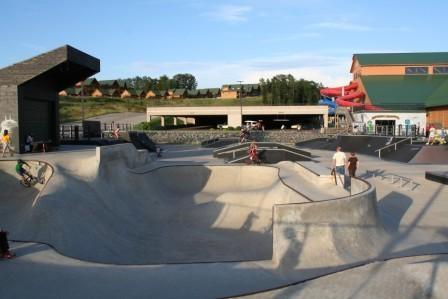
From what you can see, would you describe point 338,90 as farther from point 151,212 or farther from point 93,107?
point 151,212

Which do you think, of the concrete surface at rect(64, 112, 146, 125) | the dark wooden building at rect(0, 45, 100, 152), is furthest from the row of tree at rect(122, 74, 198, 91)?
the dark wooden building at rect(0, 45, 100, 152)

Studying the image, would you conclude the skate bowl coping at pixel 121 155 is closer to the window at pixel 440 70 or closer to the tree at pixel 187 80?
the window at pixel 440 70

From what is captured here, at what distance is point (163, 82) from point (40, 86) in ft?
393

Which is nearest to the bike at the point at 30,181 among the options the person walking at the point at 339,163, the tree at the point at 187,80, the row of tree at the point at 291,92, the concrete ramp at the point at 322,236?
the concrete ramp at the point at 322,236

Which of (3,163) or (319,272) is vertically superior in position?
(3,163)

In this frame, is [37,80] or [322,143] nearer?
[37,80]

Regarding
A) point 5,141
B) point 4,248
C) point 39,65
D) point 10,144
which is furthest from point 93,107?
point 4,248

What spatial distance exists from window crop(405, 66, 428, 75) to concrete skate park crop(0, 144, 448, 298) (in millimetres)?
39951

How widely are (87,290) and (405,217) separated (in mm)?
9922

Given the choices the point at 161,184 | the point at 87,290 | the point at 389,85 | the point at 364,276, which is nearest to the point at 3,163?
the point at 161,184

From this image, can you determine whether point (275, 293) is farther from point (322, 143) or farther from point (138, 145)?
point (322, 143)

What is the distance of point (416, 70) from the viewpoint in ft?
186

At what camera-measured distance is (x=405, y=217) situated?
1338 cm

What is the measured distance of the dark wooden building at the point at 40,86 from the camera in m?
20.0
